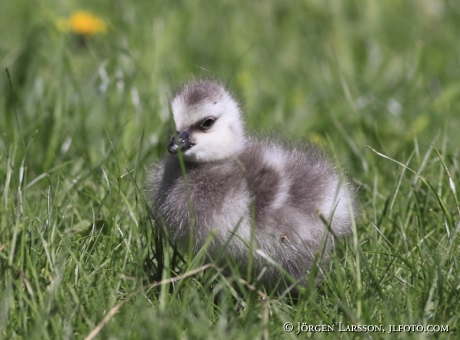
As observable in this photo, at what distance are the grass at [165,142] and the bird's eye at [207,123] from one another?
29 cm

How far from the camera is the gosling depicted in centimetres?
272

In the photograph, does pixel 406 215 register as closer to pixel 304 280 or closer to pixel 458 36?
pixel 304 280

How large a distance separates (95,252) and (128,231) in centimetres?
21

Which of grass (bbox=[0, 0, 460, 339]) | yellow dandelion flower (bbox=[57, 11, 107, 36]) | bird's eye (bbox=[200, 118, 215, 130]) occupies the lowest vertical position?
grass (bbox=[0, 0, 460, 339])

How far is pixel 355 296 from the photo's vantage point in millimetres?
2520

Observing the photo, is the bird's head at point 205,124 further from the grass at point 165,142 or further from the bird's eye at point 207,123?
the grass at point 165,142

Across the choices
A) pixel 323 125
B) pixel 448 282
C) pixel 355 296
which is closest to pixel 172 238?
pixel 355 296

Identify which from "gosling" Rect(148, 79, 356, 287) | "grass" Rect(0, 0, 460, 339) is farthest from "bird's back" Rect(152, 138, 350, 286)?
"grass" Rect(0, 0, 460, 339)

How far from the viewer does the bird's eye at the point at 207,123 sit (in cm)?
285

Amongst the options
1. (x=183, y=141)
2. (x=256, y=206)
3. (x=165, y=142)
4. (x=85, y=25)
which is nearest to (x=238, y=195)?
(x=256, y=206)

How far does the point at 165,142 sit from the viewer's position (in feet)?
13.1

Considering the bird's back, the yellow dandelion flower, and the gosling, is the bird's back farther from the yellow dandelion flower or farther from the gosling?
the yellow dandelion flower

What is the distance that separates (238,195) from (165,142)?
1.35 metres

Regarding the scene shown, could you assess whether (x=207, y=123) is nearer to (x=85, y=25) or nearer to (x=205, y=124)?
(x=205, y=124)
